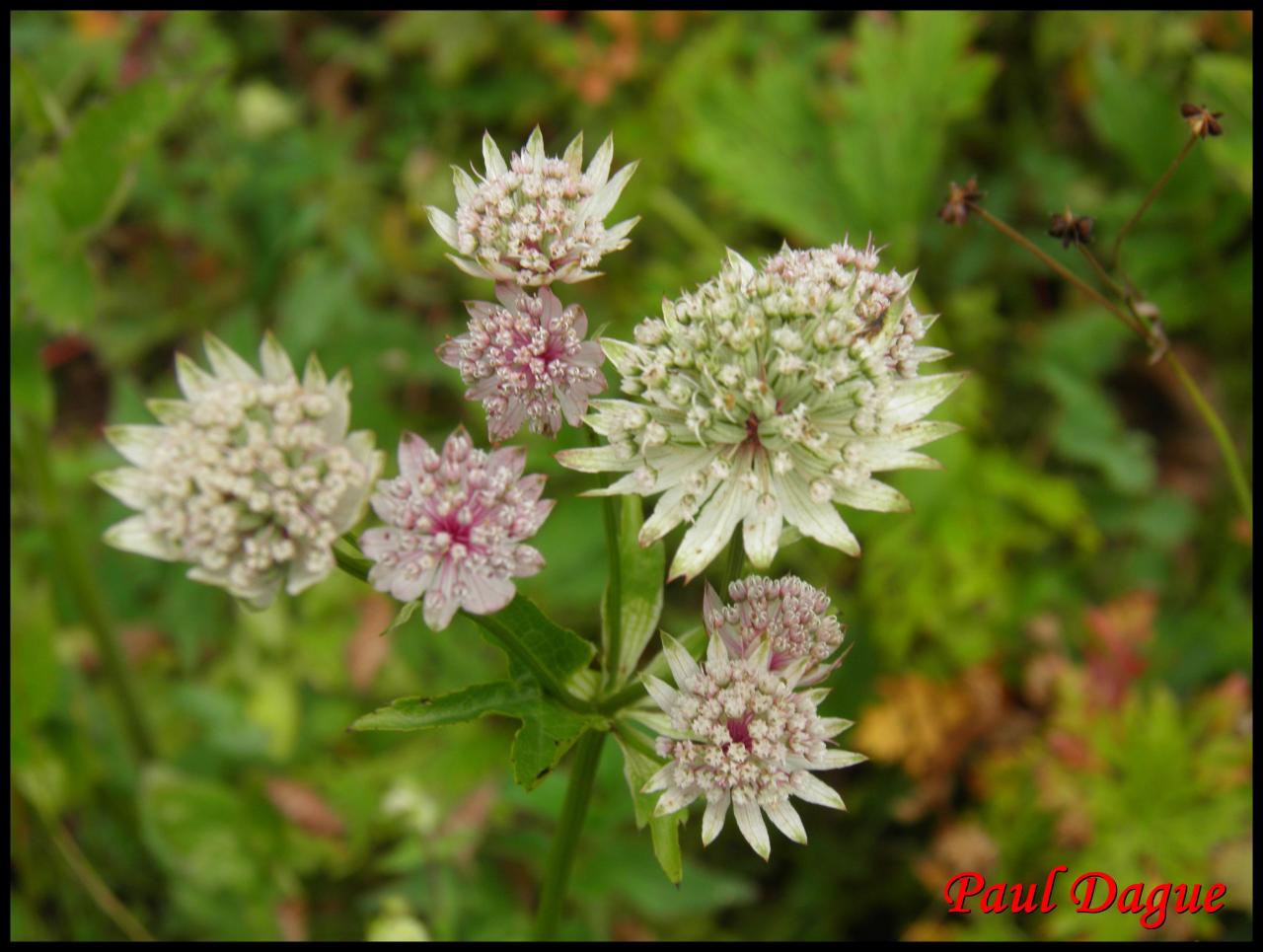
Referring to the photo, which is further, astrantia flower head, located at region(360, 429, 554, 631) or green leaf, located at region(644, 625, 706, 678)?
green leaf, located at region(644, 625, 706, 678)

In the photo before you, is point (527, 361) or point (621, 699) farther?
point (621, 699)

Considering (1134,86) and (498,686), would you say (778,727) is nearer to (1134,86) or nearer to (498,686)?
(498,686)

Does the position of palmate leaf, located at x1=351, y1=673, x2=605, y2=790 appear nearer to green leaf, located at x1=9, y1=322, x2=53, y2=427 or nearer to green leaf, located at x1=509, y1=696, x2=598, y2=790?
green leaf, located at x1=509, y1=696, x2=598, y2=790

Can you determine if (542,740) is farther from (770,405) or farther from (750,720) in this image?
(770,405)

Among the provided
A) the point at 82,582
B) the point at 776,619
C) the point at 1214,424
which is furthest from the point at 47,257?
the point at 1214,424

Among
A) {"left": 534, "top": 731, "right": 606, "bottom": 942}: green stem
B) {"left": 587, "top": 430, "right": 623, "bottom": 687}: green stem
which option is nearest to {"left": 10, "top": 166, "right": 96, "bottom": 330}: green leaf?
{"left": 587, "top": 430, "right": 623, "bottom": 687}: green stem

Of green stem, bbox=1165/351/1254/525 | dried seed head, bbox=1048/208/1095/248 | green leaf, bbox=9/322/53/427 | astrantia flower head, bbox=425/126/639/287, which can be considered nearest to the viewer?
astrantia flower head, bbox=425/126/639/287

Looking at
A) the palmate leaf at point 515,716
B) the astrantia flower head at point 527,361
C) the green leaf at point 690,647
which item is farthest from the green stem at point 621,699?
the astrantia flower head at point 527,361
